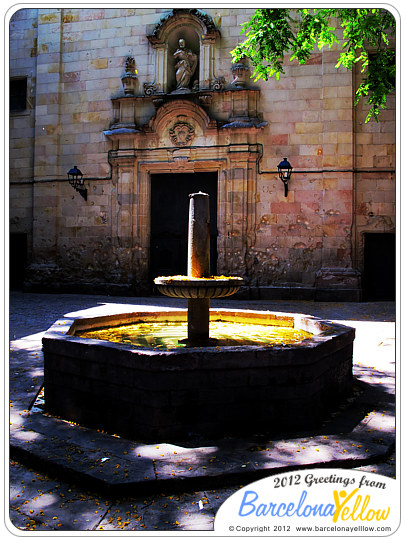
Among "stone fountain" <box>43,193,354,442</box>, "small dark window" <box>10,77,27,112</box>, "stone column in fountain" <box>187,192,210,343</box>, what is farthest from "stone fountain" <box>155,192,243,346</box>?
"small dark window" <box>10,77,27,112</box>

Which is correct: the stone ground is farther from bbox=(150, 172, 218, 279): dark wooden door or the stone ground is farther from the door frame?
bbox=(150, 172, 218, 279): dark wooden door

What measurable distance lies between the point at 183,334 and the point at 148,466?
Answer: 106 inches

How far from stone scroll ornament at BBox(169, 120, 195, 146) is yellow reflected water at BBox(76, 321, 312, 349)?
8.49 m

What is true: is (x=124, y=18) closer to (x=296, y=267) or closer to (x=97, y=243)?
(x=97, y=243)

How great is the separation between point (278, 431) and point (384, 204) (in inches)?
408

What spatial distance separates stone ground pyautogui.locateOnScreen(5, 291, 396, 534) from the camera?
7.84ft

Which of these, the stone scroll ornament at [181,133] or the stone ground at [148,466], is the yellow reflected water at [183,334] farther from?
the stone scroll ornament at [181,133]

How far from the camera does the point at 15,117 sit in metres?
15.2

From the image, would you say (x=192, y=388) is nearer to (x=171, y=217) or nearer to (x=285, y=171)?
(x=285, y=171)

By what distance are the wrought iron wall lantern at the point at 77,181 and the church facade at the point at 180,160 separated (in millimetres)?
42

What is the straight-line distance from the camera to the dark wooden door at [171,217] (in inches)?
540

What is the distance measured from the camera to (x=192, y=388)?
3389 millimetres
